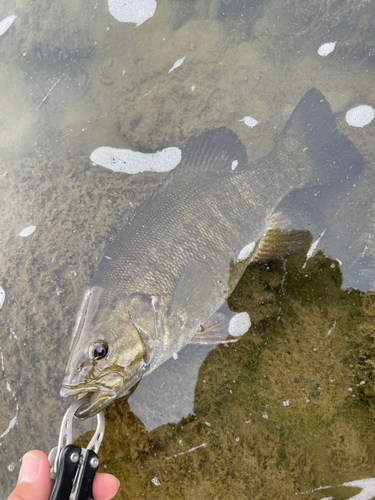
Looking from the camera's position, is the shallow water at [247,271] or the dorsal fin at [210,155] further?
the dorsal fin at [210,155]

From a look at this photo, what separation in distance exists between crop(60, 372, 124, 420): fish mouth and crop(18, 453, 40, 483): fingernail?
12.7 inches

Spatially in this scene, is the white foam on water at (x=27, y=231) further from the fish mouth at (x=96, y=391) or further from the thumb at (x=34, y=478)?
the thumb at (x=34, y=478)

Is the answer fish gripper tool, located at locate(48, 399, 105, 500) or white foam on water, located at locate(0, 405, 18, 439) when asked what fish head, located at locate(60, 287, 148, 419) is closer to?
fish gripper tool, located at locate(48, 399, 105, 500)

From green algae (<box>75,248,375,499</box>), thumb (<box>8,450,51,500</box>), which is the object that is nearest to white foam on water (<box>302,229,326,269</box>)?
green algae (<box>75,248,375,499</box>)

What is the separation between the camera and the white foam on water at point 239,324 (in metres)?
2.20

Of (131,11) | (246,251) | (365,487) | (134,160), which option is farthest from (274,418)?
(131,11)

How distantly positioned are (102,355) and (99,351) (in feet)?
0.09

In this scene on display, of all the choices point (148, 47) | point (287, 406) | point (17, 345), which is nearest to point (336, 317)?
point (287, 406)

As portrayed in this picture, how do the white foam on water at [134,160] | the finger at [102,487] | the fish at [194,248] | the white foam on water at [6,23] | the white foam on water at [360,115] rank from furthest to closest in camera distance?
the white foam on water at [6,23] → the white foam on water at [134,160] → the white foam on water at [360,115] → the fish at [194,248] → the finger at [102,487]

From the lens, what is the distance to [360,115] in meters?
2.54

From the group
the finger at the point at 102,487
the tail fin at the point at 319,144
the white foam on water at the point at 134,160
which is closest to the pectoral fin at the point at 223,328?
the finger at the point at 102,487

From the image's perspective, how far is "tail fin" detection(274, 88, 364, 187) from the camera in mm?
2383

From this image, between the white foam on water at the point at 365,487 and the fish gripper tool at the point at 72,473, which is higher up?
the fish gripper tool at the point at 72,473

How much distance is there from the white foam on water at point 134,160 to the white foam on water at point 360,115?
140 centimetres
